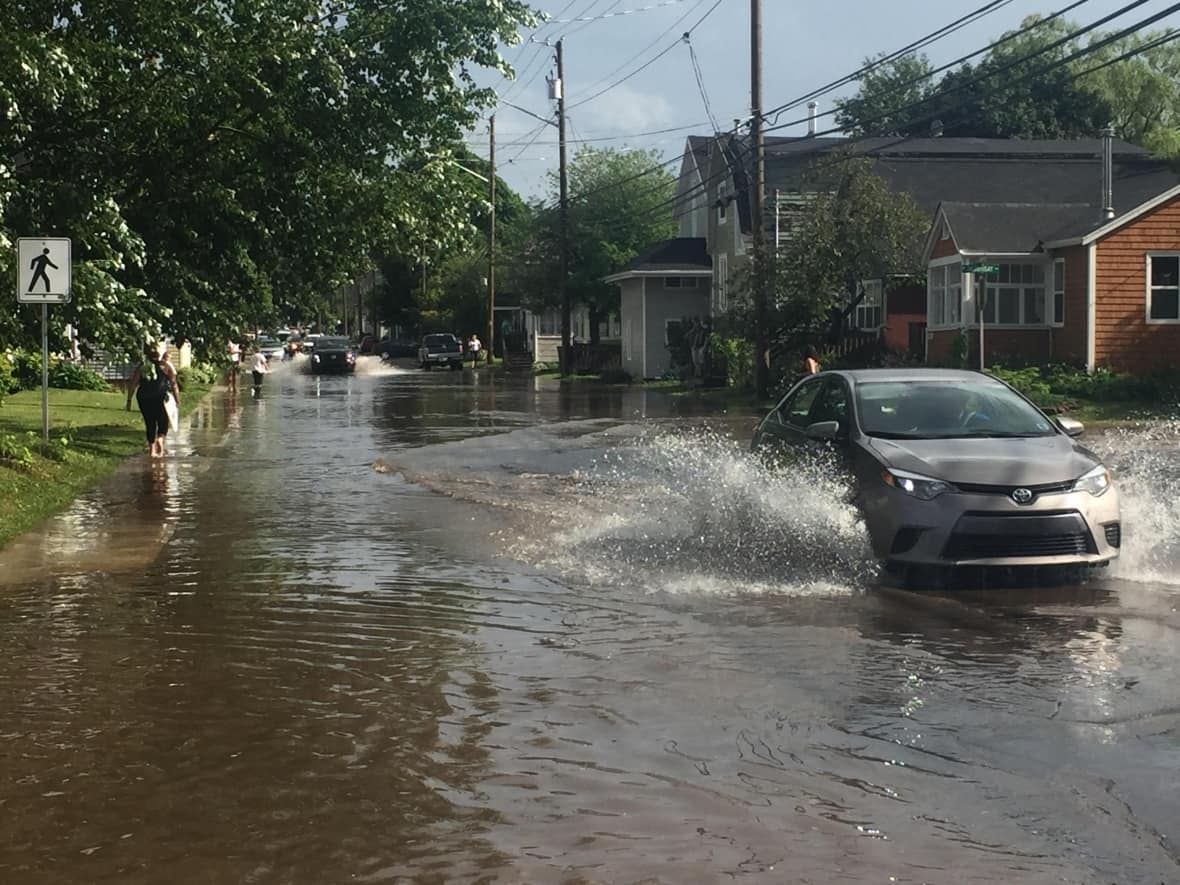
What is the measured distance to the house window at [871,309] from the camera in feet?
148

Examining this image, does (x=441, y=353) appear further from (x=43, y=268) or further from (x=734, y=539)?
(x=734, y=539)

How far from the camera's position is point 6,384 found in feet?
97.6

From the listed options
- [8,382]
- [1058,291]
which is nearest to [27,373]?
[8,382]

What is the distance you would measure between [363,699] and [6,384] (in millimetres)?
25246

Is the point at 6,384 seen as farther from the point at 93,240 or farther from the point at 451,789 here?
the point at 451,789

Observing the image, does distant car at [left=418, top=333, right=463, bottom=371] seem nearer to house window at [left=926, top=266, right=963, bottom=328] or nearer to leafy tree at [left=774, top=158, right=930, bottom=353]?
leafy tree at [left=774, top=158, right=930, bottom=353]

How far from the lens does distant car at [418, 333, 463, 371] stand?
70625mm

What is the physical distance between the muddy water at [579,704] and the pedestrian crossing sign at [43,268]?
3.06m

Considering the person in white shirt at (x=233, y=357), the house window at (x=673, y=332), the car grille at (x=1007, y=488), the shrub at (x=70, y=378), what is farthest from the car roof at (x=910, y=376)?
the house window at (x=673, y=332)

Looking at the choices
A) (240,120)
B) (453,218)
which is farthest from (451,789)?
(453,218)

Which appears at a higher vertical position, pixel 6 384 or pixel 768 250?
pixel 768 250

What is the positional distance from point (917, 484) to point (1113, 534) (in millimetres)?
1338

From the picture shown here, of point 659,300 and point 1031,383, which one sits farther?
point 659,300

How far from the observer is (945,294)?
123 feet
